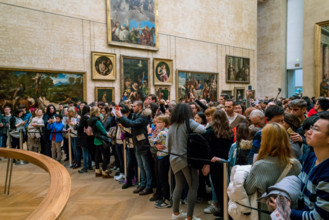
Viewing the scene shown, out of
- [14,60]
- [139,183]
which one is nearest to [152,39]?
[14,60]

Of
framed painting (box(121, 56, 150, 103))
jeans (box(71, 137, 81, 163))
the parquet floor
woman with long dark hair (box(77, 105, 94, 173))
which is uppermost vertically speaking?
framed painting (box(121, 56, 150, 103))

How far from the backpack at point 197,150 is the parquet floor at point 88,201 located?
1160 mm

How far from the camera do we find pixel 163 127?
4.64 m

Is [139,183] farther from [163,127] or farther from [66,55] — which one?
[66,55]

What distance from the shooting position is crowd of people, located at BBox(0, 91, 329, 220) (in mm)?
1853

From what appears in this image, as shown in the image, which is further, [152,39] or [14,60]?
[152,39]

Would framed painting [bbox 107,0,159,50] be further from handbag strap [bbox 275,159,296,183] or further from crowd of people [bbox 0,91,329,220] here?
handbag strap [bbox 275,159,296,183]

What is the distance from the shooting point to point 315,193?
174 centimetres

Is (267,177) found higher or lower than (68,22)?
lower

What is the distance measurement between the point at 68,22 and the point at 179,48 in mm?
7263

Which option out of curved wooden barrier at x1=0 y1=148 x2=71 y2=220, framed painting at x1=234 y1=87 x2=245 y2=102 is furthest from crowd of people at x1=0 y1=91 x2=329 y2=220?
framed painting at x1=234 y1=87 x2=245 y2=102

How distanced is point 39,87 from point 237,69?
14995 mm

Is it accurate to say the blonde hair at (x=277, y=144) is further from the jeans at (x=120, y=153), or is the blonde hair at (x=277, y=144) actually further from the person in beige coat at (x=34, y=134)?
the person in beige coat at (x=34, y=134)

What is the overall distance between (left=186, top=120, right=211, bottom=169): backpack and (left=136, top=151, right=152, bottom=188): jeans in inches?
67.7
